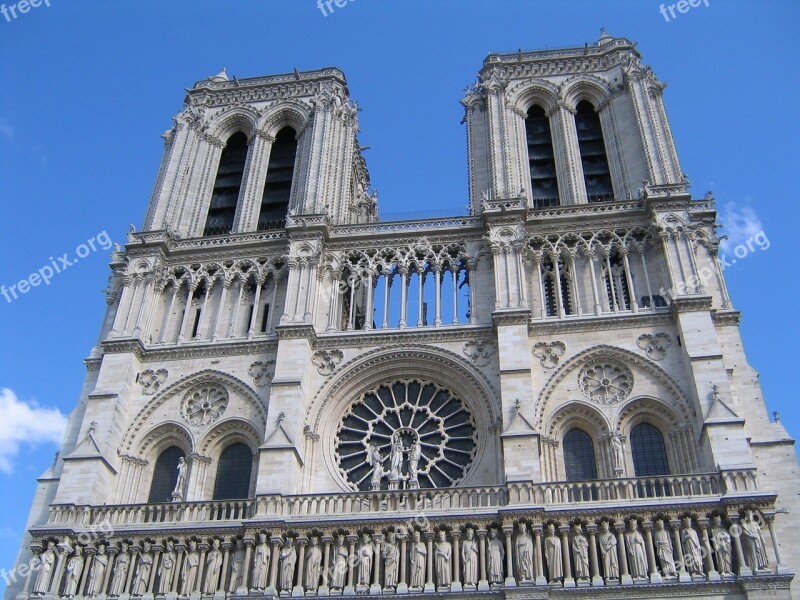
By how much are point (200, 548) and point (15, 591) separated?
17.7ft

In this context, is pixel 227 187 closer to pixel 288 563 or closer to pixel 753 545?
pixel 288 563

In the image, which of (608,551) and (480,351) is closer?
(608,551)

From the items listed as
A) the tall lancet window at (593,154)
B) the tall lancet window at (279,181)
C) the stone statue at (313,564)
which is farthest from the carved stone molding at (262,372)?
the tall lancet window at (593,154)

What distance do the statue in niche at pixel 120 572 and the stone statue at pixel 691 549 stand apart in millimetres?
13594

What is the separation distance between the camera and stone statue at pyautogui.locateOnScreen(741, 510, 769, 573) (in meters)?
19.6

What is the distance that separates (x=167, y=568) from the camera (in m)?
22.0

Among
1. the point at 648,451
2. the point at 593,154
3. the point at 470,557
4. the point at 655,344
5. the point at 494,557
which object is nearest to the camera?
the point at 494,557

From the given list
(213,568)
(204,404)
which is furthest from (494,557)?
(204,404)

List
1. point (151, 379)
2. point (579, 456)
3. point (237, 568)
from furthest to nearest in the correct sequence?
point (151, 379), point (579, 456), point (237, 568)

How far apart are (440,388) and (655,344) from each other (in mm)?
6302

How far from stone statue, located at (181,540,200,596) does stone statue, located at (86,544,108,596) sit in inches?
84.2

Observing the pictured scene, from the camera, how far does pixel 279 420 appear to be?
24281 mm

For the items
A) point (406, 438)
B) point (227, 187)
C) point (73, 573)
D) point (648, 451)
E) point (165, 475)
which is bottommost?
point (73, 573)

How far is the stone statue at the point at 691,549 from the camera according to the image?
786 inches
